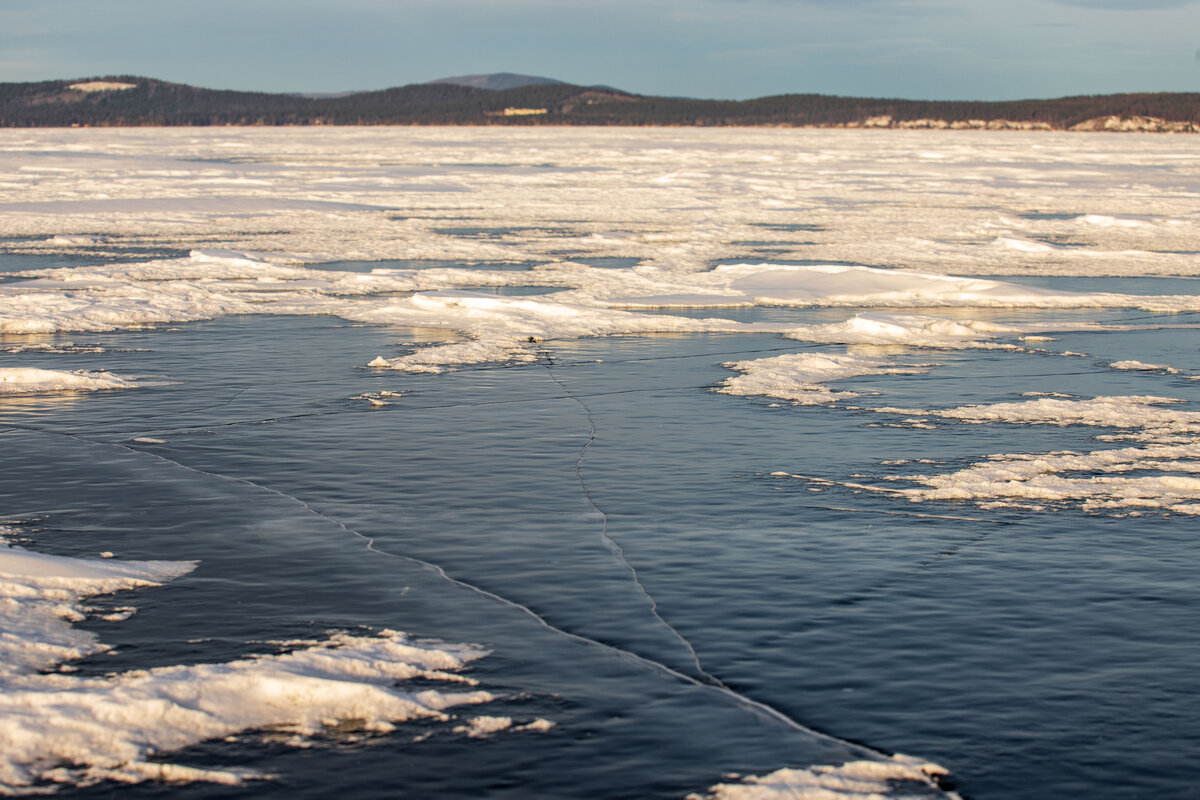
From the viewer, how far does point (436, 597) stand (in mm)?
6359

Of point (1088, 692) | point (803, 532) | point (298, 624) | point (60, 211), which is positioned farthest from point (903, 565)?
point (60, 211)

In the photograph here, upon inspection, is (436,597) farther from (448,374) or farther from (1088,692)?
(448,374)

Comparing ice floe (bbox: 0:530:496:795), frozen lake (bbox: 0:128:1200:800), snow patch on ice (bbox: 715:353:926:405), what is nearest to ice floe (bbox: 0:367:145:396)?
frozen lake (bbox: 0:128:1200:800)

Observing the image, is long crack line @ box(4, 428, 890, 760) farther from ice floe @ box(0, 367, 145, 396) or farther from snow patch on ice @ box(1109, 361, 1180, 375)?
snow patch on ice @ box(1109, 361, 1180, 375)

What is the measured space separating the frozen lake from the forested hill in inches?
5136

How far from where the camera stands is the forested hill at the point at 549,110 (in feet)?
483

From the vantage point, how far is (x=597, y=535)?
7.41 m

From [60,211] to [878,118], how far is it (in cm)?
13472

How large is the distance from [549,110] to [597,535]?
170 metres

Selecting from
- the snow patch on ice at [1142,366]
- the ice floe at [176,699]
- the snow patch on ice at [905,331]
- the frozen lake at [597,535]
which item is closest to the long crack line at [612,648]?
the frozen lake at [597,535]

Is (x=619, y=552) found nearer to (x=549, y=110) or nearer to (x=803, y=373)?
(x=803, y=373)

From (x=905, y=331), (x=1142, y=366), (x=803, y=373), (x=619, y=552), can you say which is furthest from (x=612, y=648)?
(x=905, y=331)

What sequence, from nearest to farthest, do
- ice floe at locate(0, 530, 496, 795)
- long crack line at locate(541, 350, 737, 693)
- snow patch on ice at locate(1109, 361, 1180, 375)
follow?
ice floe at locate(0, 530, 496, 795), long crack line at locate(541, 350, 737, 693), snow patch on ice at locate(1109, 361, 1180, 375)

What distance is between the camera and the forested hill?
14725 centimetres
